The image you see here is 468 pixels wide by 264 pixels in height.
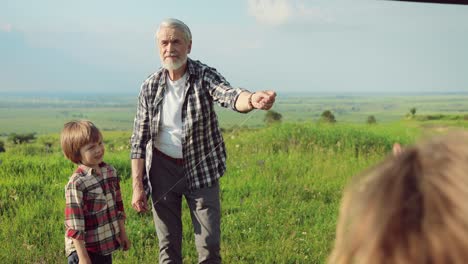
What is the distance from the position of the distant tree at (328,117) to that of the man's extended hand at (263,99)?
435 centimetres

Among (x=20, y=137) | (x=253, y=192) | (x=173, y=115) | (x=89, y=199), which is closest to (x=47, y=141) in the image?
(x=20, y=137)

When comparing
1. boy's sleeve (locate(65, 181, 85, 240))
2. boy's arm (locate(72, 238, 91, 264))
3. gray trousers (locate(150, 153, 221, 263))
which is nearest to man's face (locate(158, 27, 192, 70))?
gray trousers (locate(150, 153, 221, 263))

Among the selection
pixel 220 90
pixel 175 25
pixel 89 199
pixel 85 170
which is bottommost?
pixel 89 199

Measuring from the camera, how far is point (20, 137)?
19.3ft

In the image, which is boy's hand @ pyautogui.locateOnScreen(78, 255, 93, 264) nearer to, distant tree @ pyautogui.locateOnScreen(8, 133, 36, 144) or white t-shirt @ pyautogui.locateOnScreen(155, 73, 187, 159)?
white t-shirt @ pyautogui.locateOnScreen(155, 73, 187, 159)

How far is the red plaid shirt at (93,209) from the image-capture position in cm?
266

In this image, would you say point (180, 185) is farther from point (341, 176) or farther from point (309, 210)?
point (341, 176)

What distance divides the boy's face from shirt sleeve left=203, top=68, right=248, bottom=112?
59 cm

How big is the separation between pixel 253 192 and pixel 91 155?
103 inches

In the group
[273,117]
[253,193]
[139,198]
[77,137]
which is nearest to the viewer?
[77,137]

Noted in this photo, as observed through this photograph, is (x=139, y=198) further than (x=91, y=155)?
Yes

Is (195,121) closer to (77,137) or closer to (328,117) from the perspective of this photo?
(77,137)

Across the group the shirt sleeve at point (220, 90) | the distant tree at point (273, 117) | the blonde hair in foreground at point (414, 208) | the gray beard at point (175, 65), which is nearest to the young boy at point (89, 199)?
the gray beard at point (175, 65)

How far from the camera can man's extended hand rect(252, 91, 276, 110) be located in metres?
2.58
